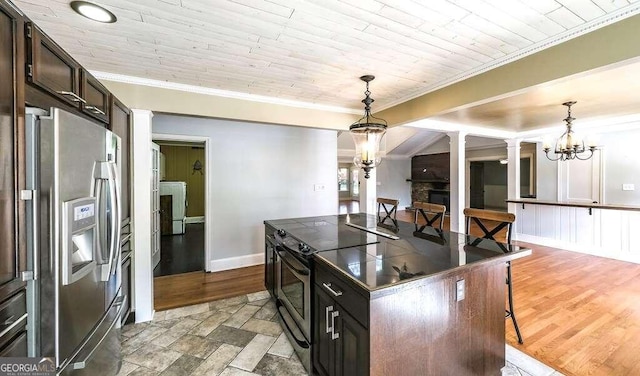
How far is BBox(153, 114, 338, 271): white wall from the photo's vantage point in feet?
13.2

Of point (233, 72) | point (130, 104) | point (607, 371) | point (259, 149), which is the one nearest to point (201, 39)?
point (233, 72)

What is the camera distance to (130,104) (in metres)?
2.60

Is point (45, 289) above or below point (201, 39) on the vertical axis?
below

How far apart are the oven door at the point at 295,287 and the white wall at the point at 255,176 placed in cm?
188

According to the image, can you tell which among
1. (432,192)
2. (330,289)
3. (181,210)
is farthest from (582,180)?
(181,210)

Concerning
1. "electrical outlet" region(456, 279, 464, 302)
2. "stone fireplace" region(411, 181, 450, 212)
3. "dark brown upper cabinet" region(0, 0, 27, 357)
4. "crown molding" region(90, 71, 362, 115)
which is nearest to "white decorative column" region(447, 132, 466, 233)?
"crown molding" region(90, 71, 362, 115)

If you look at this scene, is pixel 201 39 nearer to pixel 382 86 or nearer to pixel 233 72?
pixel 233 72

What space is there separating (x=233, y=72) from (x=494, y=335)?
2.93 metres

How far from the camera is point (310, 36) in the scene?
1.91 metres

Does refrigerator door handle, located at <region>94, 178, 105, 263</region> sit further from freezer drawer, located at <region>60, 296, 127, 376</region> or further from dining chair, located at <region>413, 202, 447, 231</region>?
dining chair, located at <region>413, 202, 447, 231</region>

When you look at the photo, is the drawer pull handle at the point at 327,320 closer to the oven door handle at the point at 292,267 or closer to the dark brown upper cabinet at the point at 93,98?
the oven door handle at the point at 292,267

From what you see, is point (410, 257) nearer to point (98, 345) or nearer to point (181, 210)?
point (98, 345)

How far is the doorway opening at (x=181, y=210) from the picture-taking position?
4426 mm

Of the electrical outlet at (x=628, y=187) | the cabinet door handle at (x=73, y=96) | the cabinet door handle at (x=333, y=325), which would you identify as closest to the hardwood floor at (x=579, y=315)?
the cabinet door handle at (x=333, y=325)
